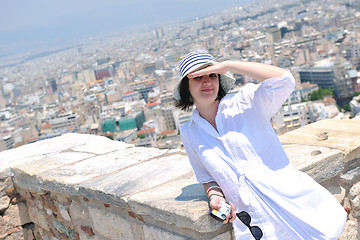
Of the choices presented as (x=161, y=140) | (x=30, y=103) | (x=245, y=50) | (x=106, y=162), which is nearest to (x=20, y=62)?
(x=30, y=103)

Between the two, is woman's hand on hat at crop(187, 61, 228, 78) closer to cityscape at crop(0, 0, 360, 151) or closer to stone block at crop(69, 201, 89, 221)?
stone block at crop(69, 201, 89, 221)

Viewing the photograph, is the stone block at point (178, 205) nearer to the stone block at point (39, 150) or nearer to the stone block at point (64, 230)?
the stone block at point (64, 230)

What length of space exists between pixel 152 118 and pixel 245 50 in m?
11.4

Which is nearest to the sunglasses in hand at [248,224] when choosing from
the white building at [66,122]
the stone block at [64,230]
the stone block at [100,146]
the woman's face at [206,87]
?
the woman's face at [206,87]

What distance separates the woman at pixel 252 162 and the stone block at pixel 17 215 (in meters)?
1.12

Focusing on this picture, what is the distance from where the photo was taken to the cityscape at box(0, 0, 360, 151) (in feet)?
97.1

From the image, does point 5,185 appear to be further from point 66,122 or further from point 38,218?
point 66,122

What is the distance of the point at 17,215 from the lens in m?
1.92

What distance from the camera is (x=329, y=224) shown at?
0.95m

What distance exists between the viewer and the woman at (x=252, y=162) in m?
0.94

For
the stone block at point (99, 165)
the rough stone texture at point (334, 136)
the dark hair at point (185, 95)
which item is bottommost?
the stone block at point (99, 165)

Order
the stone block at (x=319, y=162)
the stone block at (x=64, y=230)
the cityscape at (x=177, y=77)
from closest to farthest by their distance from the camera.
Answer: the stone block at (x=319, y=162), the stone block at (x=64, y=230), the cityscape at (x=177, y=77)

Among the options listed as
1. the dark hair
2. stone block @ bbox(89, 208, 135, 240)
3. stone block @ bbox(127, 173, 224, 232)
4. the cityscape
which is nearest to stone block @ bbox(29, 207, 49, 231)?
stone block @ bbox(89, 208, 135, 240)

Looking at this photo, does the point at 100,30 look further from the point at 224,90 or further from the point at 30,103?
the point at 224,90
